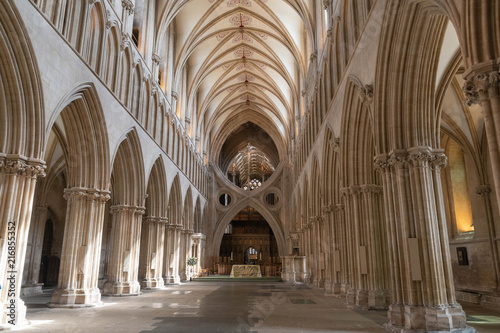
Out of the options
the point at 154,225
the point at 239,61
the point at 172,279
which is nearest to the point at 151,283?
the point at 154,225

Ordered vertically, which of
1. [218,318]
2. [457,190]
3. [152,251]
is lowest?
[218,318]

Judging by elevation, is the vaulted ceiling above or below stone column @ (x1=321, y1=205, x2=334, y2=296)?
above

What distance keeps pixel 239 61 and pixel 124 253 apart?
18668 mm

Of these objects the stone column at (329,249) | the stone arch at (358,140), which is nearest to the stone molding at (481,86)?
the stone arch at (358,140)

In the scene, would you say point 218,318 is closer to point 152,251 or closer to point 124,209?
point 124,209

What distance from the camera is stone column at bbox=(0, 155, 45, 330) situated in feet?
26.7

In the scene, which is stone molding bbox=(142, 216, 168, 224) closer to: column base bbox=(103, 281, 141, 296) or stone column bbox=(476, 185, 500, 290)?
column base bbox=(103, 281, 141, 296)

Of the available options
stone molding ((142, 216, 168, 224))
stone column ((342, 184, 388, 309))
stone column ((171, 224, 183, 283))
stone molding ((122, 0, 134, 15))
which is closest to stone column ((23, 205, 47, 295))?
stone molding ((142, 216, 168, 224))

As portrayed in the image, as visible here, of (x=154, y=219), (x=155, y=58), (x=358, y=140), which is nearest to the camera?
(x=358, y=140)

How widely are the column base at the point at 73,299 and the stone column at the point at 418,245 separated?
29.2ft

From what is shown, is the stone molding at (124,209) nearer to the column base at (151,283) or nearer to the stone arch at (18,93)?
the column base at (151,283)

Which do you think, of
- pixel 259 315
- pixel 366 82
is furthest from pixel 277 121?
pixel 259 315

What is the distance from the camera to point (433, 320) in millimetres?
7336

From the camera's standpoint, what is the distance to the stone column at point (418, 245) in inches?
295
